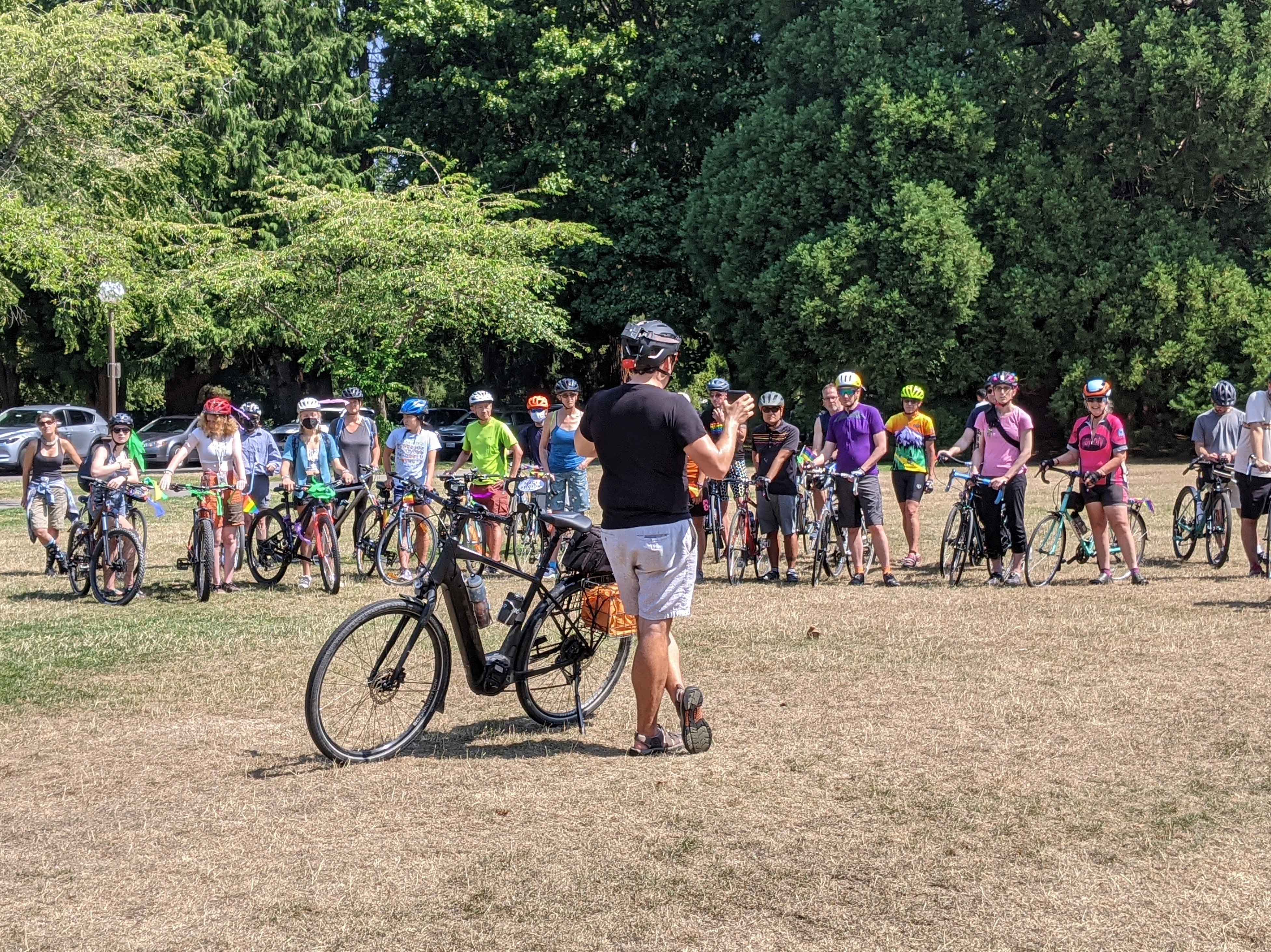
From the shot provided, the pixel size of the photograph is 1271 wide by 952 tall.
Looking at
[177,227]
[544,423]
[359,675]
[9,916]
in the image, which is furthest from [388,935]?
[177,227]

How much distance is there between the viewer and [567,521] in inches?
269

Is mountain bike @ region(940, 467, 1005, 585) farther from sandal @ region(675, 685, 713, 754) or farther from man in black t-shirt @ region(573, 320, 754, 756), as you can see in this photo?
man in black t-shirt @ region(573, 320, 754, 756)

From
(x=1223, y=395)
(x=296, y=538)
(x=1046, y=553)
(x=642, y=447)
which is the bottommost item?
(x=1046, y=553)

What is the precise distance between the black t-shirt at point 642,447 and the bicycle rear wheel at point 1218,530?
332 inches

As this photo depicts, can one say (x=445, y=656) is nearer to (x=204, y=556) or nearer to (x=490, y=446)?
(x=204, y=556)

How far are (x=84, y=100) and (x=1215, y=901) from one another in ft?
89.0

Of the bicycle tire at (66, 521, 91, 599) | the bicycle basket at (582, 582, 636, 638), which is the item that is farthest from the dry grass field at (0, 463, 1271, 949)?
the bicycle tire at (66, 521, 91, 599)

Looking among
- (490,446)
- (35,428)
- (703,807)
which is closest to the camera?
(703,807)

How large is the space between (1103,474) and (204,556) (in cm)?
767

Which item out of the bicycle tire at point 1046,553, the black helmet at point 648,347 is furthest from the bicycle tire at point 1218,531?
the black helmet at point 648,347

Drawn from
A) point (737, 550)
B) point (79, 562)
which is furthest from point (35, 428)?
point (737, 550)

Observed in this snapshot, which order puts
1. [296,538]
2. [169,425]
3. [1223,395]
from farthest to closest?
[169,425]
[1223,395]
[296,538]

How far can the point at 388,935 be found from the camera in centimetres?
455

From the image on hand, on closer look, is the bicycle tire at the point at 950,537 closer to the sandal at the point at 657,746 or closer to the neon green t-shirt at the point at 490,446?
the neon green t-shirt at the point at 490,446
